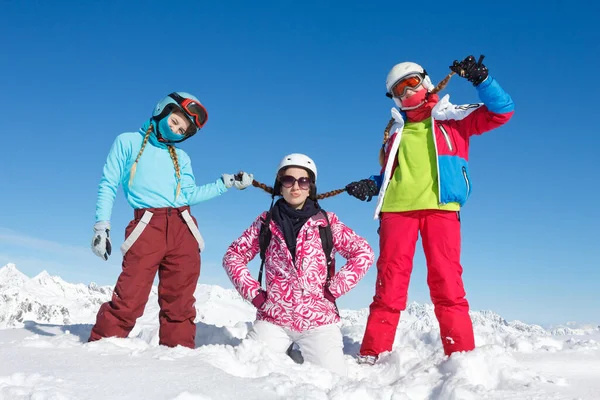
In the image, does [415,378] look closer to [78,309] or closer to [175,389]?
[175,389]

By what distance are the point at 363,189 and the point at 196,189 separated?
1.79 metres

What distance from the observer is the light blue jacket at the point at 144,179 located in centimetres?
486

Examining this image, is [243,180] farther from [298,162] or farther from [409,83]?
[409,83]

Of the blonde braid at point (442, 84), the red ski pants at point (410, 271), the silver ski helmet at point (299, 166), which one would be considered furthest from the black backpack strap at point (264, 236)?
the blonde braid at point (442, 84)

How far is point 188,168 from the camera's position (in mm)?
5277

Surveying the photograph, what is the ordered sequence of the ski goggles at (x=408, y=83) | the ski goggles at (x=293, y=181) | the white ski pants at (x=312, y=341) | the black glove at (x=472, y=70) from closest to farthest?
the white ski pants at (x=312, y=341), the black glove at (x=472, y=70), the ski goggles at (x=293, y=181), the ski goggles at (x=408, y=83)

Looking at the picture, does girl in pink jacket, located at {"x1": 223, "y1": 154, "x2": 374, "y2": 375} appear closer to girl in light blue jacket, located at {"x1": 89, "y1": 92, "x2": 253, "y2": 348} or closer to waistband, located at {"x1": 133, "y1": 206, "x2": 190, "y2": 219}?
girl in light blue jacket, located at {"x1": 89, "y1": 92, "x2": 253, "y2": 348}

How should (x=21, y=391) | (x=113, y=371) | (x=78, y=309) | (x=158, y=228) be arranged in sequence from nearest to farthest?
(x=21, y=391)
(x=113, y=371)
(x=158, y=228)
(x=78, y=309)

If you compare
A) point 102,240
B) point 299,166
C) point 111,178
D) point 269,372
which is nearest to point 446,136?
point 299,166

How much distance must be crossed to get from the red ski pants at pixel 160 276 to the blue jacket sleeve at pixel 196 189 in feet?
0.47

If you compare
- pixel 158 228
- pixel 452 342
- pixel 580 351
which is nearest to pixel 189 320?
pixel 158 228

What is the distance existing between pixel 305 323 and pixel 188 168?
212 cm

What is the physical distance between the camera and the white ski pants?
4.32 metres

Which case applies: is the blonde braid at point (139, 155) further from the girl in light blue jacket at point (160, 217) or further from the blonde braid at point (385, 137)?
the blonde braid at point (385, 137)
